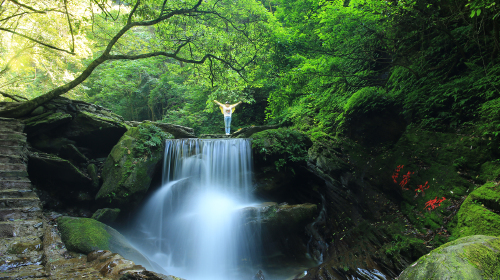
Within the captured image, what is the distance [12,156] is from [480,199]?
942cm

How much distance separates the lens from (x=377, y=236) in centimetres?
479

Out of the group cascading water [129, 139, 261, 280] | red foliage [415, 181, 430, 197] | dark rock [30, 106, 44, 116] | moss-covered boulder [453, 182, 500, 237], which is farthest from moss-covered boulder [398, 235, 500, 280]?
dark rock [30, 106, 44, 116]

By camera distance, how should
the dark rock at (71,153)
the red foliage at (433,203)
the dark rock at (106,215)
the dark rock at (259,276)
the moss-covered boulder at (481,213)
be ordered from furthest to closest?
the dark rock at (71,153) → the dark rock at (106,215) → the dark rock at (259,276) → the red foliage at (433,203) → the moss-covered boulder at (481,213)

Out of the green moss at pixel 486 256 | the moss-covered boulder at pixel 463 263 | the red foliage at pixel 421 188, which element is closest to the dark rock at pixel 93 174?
the moss-covered boulder at pixel 463 263

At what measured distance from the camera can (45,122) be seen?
6555 millimetres

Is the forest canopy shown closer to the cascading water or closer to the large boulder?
the large boulder

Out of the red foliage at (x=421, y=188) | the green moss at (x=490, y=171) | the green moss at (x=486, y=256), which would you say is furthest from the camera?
the red foliage at (x=421, y=188)

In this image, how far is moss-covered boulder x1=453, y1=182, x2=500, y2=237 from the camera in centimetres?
307

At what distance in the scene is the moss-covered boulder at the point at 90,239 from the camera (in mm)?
3924

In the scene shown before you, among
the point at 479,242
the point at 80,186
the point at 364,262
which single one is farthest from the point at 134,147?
the point at 479,242

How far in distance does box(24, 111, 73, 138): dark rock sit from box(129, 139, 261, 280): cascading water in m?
3.29

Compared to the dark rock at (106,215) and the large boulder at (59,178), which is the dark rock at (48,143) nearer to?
the large boulder at (59,178)

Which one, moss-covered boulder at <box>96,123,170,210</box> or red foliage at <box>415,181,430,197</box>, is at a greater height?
moss-covered boulder at <box>96,123,170,210</box>

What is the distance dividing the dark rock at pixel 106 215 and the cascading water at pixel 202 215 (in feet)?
2.61
